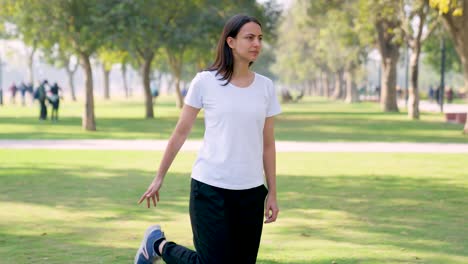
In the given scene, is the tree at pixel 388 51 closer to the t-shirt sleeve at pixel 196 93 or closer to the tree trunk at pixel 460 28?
the tree trunk at pixel 460 28

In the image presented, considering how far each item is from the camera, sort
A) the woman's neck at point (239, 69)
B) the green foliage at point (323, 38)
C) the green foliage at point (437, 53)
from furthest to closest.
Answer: the green foliage at point (437, 53)
the green foliage at point (323, 38)
the woman's neck at point (239, 69)

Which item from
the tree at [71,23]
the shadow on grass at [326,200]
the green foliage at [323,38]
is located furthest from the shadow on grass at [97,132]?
the green foliage at [323,38]

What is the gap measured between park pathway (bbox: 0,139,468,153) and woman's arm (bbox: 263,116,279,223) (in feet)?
48.0

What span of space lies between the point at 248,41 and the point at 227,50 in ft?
0.50

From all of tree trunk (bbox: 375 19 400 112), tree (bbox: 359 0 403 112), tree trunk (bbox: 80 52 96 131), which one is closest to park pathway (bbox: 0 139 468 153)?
tree trunk (bbox: 80 52 96 131)

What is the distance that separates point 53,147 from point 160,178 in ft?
52.2

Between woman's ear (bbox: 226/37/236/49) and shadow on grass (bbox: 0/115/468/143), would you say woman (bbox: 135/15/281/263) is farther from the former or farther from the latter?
shadow on grass (bbox: 0/115/468/143)

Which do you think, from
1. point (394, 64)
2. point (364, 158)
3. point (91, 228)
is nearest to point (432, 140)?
point (364, 158)

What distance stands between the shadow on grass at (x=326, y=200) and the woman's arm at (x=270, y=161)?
213 centimetres

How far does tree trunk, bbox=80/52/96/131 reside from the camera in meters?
28.4

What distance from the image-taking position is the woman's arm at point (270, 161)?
534 centimetres

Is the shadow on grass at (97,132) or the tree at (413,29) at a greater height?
the tree at (413,29)

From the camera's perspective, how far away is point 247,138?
5062 millimetres

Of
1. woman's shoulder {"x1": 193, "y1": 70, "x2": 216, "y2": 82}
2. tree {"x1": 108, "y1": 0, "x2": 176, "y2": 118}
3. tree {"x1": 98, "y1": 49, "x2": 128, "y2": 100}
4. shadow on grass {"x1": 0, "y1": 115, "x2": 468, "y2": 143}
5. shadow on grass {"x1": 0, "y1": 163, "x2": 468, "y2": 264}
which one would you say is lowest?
shadow on grass {"x1": 0, "y1": 115, "x2": 468, "y2": 143}
